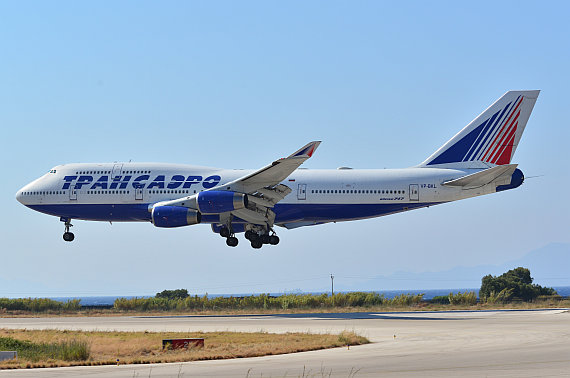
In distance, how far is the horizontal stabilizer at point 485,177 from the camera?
4181 cm

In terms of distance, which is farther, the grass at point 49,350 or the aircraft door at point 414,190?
the aircraft door at point 414,190

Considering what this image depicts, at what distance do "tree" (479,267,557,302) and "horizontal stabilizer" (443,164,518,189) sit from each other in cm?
1794

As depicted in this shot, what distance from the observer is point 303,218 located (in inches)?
1860

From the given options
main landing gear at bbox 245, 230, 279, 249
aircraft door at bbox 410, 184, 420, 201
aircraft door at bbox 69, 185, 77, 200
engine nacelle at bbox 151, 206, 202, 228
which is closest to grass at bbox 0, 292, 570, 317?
main landing gear at bbox 245, 230, 279, 249

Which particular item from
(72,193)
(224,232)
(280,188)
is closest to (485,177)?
(280,188)

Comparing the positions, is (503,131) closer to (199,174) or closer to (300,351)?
(199,174)

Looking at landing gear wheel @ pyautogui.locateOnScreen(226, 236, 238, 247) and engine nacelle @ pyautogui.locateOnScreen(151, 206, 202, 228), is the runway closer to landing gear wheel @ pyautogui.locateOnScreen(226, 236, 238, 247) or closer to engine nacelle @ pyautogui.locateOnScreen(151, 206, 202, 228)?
engine nacelle @ pyautogui.locateOnScreen(151, 206, 202, 228)

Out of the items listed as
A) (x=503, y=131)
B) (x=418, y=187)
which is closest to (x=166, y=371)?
(x=418, y=187)

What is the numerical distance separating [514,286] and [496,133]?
25233 mm

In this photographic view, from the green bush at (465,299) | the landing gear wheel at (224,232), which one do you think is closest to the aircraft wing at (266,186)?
the landing gear wheel at (224,232)

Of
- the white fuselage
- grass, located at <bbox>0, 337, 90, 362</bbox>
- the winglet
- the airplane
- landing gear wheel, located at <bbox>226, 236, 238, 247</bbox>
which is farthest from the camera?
landing gear wheel, located at <bbox>226, 236, 238, 247</bbox>

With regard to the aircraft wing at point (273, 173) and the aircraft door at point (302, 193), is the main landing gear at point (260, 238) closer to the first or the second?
the aircraft door at point (302, 193)

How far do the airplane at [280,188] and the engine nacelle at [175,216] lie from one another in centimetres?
6

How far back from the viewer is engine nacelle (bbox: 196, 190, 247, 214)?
4253 cm
